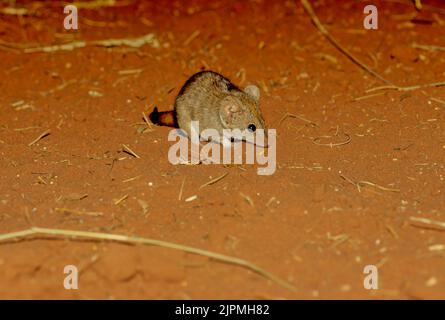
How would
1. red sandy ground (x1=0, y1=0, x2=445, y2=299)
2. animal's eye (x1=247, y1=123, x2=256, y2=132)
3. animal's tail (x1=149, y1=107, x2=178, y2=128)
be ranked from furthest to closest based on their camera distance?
animal's tail (x1=149, y1=107, x2=178, y2=128), animal's eye (x1=247, y1=123, x2=256, y2=132), red sandy ground (x1=0, y1=0, x2=445, y2=299)

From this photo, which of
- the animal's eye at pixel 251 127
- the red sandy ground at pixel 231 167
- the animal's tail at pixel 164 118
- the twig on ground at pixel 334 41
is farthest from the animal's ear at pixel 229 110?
the twig on ground at pixel 334 41

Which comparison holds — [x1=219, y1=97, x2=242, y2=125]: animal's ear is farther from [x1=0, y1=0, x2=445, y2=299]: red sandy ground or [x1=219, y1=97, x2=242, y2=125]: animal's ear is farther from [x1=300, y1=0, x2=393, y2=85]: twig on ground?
[x1=300, y1=0, x2=393, y2=85]: twig on ground

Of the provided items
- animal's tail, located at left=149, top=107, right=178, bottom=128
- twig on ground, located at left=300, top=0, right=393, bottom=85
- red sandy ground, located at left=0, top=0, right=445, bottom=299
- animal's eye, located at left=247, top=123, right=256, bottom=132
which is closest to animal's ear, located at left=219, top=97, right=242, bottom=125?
animal's eye, located at left=247, top=123, right=256, bottom=132

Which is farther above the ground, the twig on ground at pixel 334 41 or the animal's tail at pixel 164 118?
the twig on ground at pixel 334 41

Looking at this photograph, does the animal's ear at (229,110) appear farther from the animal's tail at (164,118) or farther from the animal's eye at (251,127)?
the animal's tail at (164,118)

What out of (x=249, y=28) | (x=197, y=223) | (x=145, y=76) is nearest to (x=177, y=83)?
(x=145, y=76)

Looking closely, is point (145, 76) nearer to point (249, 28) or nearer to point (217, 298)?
point (249, 28)
